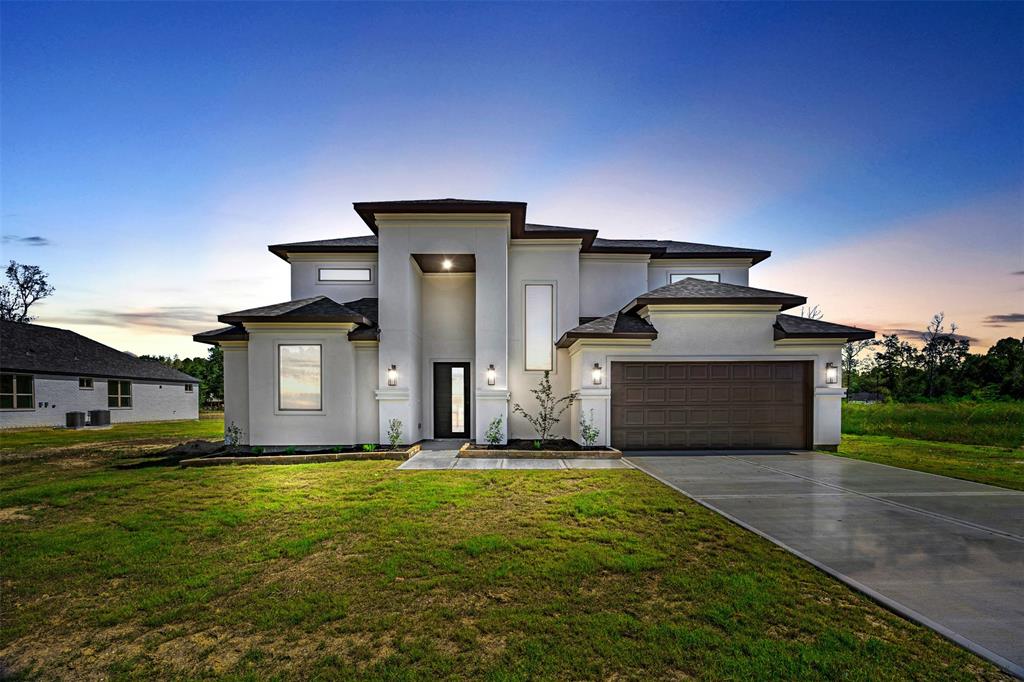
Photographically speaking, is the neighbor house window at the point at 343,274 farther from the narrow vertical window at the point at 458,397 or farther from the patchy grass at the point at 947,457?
the patchy grass at the point at 947,457

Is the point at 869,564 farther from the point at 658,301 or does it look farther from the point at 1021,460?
the point at 1021,460

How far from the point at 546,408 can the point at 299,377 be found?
7.28 m

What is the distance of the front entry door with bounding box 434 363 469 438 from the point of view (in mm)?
13305

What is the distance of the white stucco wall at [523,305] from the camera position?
12.7 meters

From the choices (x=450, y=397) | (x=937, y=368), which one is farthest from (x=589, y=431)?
(x=937, y=368)

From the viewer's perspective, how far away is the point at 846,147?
13305 millimetres

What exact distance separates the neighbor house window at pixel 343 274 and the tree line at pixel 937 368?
3582cm

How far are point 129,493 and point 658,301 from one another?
12.5 metres

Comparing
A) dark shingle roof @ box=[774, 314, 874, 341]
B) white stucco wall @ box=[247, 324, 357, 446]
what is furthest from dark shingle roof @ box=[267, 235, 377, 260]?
dark shingle roof @ box=[774, 314, 874, 341]

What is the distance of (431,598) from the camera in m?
3.62

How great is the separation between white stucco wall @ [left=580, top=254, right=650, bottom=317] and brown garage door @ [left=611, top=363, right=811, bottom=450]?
3.22 meters

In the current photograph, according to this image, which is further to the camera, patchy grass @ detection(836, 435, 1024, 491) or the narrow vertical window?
the narrow vertical window

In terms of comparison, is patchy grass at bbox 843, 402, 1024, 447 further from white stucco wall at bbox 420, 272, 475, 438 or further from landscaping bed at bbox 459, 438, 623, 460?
white stucco wall at bbox 420, 272, 475, 438

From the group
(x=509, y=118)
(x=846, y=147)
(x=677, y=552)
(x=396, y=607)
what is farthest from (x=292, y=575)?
(x=846, y=147)
